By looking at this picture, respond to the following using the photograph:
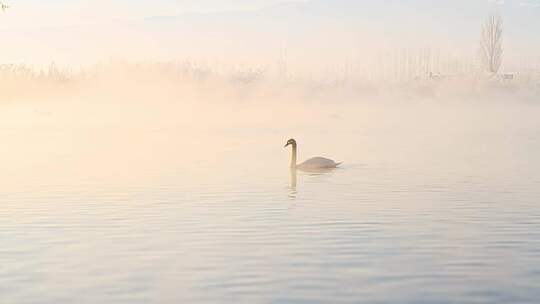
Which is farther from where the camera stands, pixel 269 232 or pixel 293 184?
pixel 293 184

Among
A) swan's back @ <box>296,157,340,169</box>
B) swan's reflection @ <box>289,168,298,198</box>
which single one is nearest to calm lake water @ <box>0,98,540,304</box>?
swan's reflection @ <box>289,168,298,198</box>

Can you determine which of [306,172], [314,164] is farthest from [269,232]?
[314,164]

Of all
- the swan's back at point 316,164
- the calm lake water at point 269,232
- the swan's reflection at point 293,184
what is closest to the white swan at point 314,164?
the swan's back at point 316,164

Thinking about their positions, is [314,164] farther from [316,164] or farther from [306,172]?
[306,172]

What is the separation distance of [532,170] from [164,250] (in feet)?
77.6

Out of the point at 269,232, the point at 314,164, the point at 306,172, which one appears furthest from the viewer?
the point at 314,164

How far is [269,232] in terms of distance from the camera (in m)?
22.3

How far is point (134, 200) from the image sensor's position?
2930cm

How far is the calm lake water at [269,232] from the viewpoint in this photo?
1642cm

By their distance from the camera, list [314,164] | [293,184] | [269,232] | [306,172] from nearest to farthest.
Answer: [269,232] < [293,184] < [306,172] < [314,164]

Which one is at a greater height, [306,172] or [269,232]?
[269,232]

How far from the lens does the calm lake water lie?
1642cm

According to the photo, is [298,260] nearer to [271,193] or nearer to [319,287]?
[319,287]

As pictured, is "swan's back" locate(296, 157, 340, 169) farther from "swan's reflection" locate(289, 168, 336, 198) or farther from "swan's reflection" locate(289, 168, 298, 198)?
"swan's reflection" locate(289, 168, 298, 198)
